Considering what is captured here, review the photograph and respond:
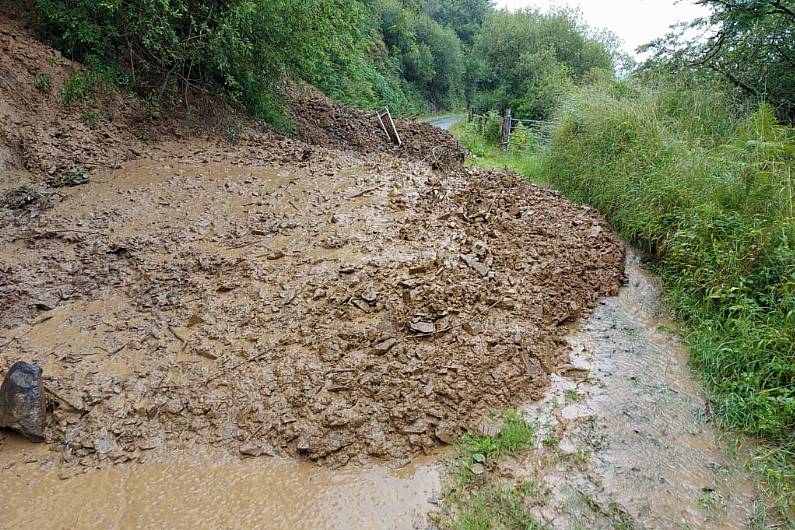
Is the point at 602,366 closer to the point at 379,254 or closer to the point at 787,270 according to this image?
the point at 787,270

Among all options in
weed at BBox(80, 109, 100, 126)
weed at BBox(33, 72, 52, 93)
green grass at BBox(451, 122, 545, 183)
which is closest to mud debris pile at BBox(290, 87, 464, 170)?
green grass at BBox(451, 122, 545, 183)

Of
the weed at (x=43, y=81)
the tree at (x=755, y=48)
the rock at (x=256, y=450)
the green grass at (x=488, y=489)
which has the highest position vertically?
the tree at (x=755, y=48)

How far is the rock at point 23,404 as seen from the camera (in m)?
2.66

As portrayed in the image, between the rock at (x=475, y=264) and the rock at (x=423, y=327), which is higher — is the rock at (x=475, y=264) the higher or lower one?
the higher one

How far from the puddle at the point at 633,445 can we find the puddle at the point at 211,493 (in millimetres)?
818

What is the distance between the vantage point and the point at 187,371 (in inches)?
125

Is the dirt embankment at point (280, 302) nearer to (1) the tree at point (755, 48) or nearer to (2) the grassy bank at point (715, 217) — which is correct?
(2) the grassy bank at point (715, 217)

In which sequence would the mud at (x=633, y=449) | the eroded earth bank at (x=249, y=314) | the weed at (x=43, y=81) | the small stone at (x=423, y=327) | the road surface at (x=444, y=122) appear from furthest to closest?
the road surface at (x=444, y=122), the weed at (x=43, y=81), the small stone at (x=423, y=327), the eroded earth bank at (x=249, y=314), the mud at (x=633, y=449)

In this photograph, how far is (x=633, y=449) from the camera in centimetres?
279

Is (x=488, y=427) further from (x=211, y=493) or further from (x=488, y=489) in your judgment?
(x=211, y=493)

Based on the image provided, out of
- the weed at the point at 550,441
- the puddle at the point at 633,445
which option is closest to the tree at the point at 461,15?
the puddle at the point at 633,445

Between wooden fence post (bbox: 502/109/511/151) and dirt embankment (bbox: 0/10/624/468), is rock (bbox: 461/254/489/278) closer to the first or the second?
dirt embankment (bbox: 0/10/624/468)

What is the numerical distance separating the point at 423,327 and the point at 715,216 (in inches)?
122

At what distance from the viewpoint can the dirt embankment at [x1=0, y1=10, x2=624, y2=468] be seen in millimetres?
2896
